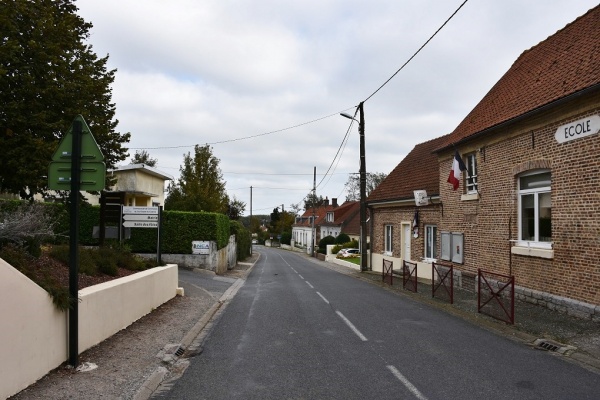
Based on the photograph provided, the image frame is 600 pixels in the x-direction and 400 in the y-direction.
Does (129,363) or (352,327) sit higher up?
(129,363)

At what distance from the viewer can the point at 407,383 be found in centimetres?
592

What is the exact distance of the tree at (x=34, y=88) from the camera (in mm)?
12039

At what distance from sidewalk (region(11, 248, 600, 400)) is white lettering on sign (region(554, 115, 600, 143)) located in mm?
4056

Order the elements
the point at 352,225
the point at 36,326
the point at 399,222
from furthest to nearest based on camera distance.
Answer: the point at 352,225 < the point at 399,222 < the point at 36,326

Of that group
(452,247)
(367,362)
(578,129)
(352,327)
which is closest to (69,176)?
(367,362)

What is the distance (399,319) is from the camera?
10.8 metres

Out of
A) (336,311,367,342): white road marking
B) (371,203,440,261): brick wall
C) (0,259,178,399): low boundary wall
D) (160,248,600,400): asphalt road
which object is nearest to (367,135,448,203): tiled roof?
(371,203,440,261): brick wall

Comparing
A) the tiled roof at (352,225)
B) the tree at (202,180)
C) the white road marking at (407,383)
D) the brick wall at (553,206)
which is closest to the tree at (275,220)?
the tiled roof at (352,225)

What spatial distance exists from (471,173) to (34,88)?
45.4ft

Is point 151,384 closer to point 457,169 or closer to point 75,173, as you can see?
point 75,173

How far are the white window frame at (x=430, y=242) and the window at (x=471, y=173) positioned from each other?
3688 mm

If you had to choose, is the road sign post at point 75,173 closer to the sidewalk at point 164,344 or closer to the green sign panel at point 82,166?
the green sign panel at point 82,166

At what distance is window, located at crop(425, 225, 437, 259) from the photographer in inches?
792

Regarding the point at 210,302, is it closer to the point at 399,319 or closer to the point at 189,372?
the point at 399,319
